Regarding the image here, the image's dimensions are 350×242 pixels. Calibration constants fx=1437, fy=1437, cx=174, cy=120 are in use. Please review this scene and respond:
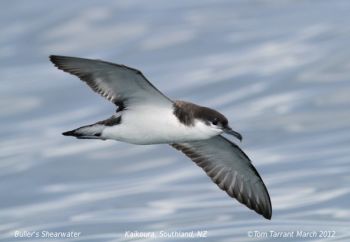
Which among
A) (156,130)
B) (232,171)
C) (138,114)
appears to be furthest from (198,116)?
(232,171)

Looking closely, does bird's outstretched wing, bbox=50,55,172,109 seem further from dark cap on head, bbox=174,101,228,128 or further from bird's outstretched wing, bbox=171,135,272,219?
bird's outstretched wing, bbox=171,135,272,219

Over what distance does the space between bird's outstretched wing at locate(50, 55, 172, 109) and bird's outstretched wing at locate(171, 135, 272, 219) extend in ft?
6.60

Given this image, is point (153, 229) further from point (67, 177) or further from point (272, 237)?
point (67, 177)

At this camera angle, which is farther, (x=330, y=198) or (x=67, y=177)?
(x=67, y=177)

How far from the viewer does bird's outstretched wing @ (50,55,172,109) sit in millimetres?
16828

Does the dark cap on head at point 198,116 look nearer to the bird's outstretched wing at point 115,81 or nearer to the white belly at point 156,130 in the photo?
the white belly at point 156,130

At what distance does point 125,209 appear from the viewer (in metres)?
28.4

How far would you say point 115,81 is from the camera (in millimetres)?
17359

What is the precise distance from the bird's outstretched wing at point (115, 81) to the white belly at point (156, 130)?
0.20m

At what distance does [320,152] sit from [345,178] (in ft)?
9.07

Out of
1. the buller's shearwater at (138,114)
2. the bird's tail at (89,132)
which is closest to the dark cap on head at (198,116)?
the buller's shearwater at (138,114)

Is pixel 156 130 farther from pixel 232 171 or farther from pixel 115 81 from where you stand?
pixel 232 171

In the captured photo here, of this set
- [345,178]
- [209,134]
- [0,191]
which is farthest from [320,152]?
[209,134]

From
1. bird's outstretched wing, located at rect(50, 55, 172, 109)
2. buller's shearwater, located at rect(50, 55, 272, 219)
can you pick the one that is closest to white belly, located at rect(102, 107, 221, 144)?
buller's shearwater, located at rect(50, 55, 272, 219)
